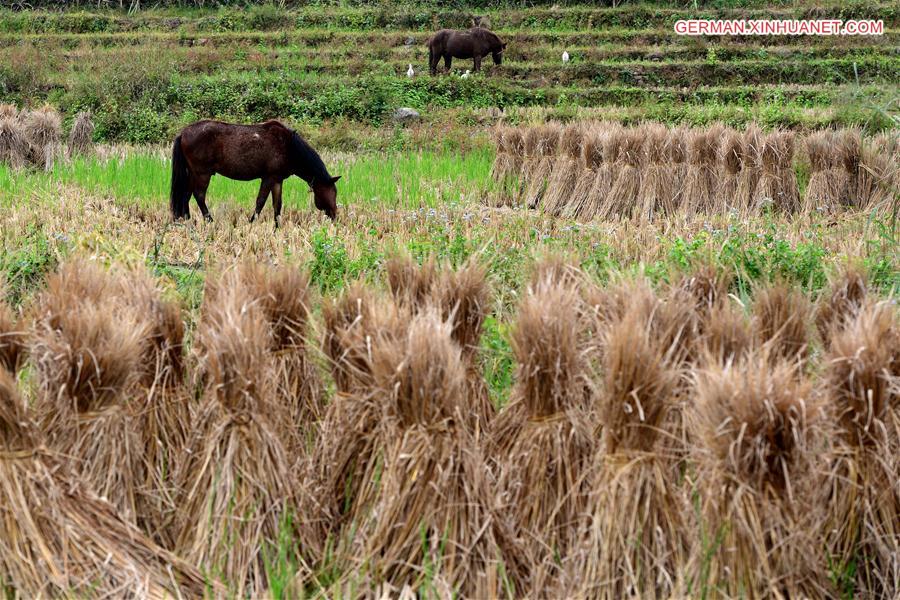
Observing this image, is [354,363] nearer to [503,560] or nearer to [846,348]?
[503,560]

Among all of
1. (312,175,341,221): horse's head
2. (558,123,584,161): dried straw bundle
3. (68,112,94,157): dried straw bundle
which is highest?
(558,123,584,161): dried straw bundle

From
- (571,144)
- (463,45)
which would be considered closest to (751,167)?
(571,144)

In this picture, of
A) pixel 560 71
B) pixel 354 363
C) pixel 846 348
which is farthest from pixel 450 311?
pixel 560 71

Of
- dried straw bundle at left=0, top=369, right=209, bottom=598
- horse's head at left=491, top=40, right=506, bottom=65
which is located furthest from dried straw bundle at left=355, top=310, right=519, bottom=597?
horse's head at left=491, top=40, right=506, bottom=65

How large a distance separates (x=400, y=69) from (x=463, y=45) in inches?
73.9

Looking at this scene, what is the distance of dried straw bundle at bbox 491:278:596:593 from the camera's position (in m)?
3.35

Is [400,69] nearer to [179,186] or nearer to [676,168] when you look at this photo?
[676,168]

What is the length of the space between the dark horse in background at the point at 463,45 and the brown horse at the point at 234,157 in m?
13.0

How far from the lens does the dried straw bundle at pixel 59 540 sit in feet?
10.5

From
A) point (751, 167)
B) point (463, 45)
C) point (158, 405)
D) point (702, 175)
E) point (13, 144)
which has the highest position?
point (463, 45)

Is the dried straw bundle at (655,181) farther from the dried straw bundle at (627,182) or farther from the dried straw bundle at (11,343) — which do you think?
the dried straw bundle at (11,343)

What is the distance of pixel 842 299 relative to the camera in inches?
159

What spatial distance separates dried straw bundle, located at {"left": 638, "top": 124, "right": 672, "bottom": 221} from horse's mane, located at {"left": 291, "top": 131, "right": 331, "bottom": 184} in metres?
3.10

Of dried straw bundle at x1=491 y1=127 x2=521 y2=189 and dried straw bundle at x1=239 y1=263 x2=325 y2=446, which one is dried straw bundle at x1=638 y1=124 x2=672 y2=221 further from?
dried straw bundle at x1=239 y1=263 x2=325 y2=446
